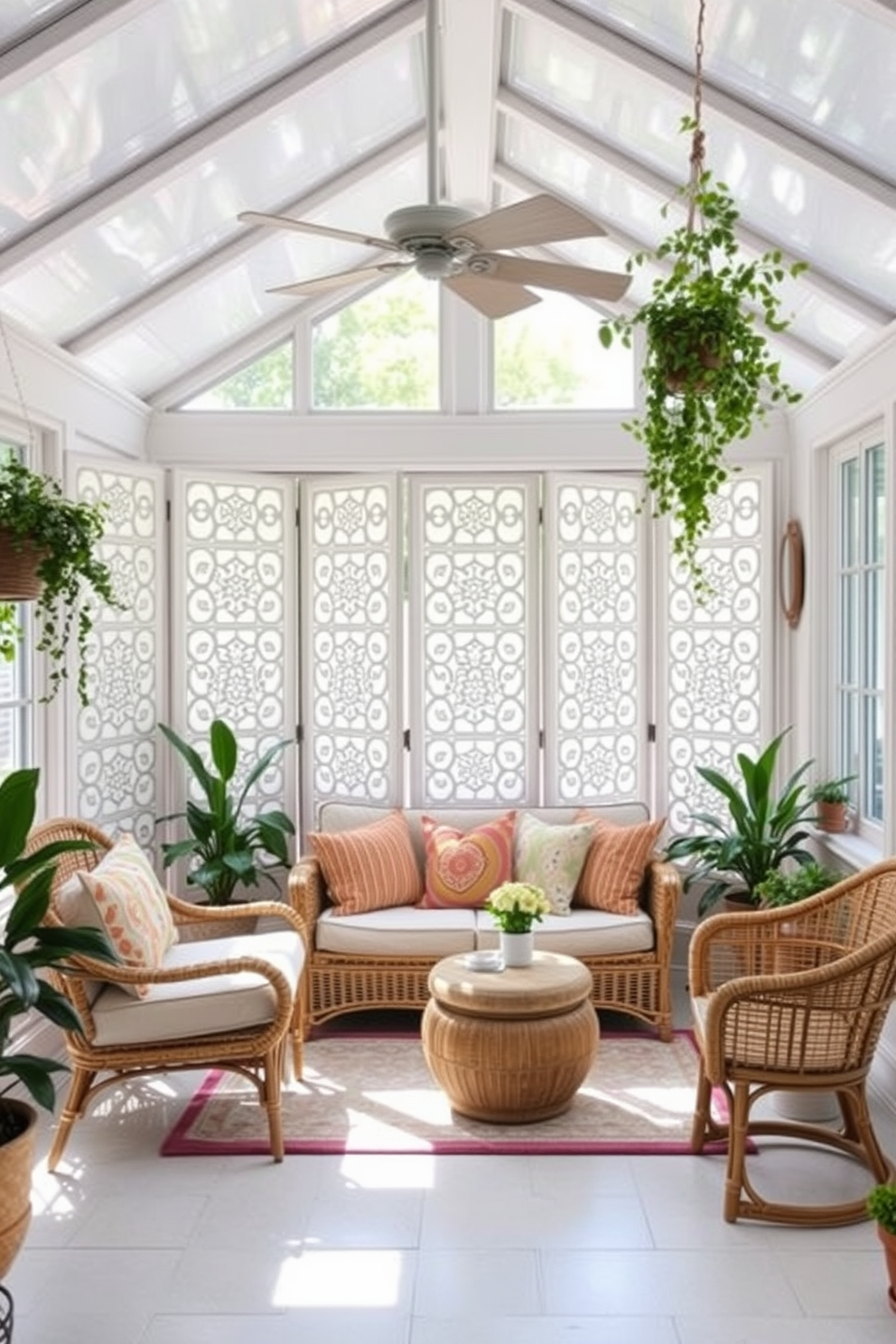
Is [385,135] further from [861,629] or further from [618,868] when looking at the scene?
[618,868]

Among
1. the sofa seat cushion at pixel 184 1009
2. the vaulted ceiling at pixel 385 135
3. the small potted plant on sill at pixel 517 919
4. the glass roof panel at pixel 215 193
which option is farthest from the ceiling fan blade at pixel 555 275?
the sofa seat cushion at pixel 184 1009

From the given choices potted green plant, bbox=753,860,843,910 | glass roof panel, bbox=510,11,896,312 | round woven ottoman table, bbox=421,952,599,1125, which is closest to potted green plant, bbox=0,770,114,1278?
round woven ottoman table, bbox=421,952,599,1125

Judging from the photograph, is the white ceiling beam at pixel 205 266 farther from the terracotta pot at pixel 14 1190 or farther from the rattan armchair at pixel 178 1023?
the terracotta pot at pixel 14 1190

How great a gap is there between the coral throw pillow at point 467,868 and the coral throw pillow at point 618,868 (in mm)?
362

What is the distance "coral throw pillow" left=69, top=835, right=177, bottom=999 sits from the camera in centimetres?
370

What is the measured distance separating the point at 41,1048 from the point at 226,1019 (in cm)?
124

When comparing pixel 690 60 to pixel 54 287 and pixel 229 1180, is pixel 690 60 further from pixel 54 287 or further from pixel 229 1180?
pixel 229 1180

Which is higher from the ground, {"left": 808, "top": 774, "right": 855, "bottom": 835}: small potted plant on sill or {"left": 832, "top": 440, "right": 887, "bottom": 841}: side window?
{"left": 832, "top": 440, "right": 887, "bottom": 841}: side window

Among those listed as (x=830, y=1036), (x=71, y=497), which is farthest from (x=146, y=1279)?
(x=71, y=497)

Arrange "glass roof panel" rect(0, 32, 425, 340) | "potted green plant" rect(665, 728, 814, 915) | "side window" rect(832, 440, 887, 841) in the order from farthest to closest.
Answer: "potted green plant" rect(665, 728, 814, 915) → "side window" rect(832, 440, 887, 841) → "glass roof panel" rect(0, 32, 425, 340)

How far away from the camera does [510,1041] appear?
12.4 ft

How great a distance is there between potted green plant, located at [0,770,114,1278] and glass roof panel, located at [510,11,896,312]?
286 cm

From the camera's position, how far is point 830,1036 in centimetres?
334

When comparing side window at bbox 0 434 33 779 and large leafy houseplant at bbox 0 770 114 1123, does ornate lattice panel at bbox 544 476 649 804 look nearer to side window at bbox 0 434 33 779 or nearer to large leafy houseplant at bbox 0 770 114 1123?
side window at bbox 0 434 33 779
